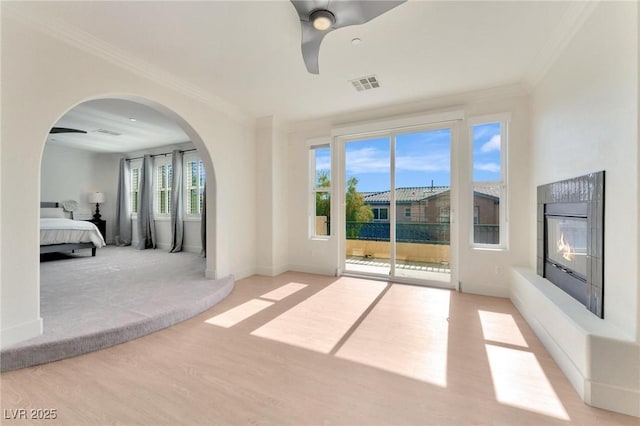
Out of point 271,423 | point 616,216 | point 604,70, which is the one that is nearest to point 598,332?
point 616,216

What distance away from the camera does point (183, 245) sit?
21.4 feet

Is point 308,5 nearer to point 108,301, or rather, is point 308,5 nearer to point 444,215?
point 444,215

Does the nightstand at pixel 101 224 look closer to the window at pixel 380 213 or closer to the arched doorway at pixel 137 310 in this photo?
the arched doorway at pixel 137 310

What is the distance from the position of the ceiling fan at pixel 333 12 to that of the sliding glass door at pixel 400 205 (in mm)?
2487

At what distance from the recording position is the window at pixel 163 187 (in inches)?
273

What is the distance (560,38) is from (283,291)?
13.2 feet

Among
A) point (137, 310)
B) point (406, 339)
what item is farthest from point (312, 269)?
point (137, 310)

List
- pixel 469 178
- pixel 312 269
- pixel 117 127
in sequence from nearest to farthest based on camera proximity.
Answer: pixel 469 178, pixel 312 269, pixel 117 127

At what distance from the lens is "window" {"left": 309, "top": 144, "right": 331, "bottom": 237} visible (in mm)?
4750

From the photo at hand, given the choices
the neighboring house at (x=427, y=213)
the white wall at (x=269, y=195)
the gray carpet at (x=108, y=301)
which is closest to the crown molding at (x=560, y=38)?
the neighboring house at (x=427, y=213)

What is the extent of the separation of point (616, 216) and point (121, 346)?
3860mm

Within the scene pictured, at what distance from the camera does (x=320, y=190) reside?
4781 millimetres

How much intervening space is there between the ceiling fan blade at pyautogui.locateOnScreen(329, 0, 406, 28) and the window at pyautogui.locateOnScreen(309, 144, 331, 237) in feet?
9.10

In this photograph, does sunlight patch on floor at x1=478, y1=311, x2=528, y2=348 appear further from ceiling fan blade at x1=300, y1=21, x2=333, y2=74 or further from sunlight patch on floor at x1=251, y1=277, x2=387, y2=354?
ceiling fan blade at x1=300, y1=21, x2=333, y2=74
